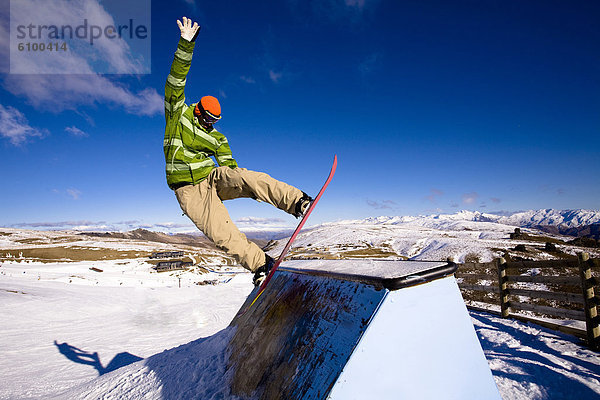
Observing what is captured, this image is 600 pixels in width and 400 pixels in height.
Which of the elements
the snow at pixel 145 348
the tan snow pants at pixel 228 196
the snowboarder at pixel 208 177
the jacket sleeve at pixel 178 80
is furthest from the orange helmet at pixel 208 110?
the snow at pixel 145 348

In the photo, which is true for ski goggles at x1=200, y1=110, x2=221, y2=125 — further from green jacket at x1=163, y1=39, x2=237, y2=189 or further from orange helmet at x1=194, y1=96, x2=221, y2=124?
green jacket at x1=163, y1=39, x2=237, y2=189

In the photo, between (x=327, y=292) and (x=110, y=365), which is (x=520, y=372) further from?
(x=110, y=365)

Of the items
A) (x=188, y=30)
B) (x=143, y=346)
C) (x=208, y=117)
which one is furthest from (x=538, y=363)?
(x=143, y=346)

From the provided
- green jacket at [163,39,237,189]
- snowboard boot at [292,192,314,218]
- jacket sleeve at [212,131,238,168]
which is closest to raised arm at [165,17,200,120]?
green jacket at [163,39,237,189]

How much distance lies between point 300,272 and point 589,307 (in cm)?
637

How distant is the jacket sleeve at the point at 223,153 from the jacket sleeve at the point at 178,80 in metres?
0.54

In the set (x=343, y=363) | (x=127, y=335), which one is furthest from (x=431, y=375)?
(x=127, y=335)

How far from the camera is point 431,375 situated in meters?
1.53

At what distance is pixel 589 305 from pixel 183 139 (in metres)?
7.94

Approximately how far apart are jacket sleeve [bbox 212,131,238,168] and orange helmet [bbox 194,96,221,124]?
0.22 m

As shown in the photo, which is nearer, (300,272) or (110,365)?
(300,272)

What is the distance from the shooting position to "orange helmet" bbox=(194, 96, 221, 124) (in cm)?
312

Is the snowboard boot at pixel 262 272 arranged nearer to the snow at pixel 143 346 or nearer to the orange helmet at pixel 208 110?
the snow at pixel 143 346

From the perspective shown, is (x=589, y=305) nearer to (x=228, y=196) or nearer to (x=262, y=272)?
(x=262, y=272)
